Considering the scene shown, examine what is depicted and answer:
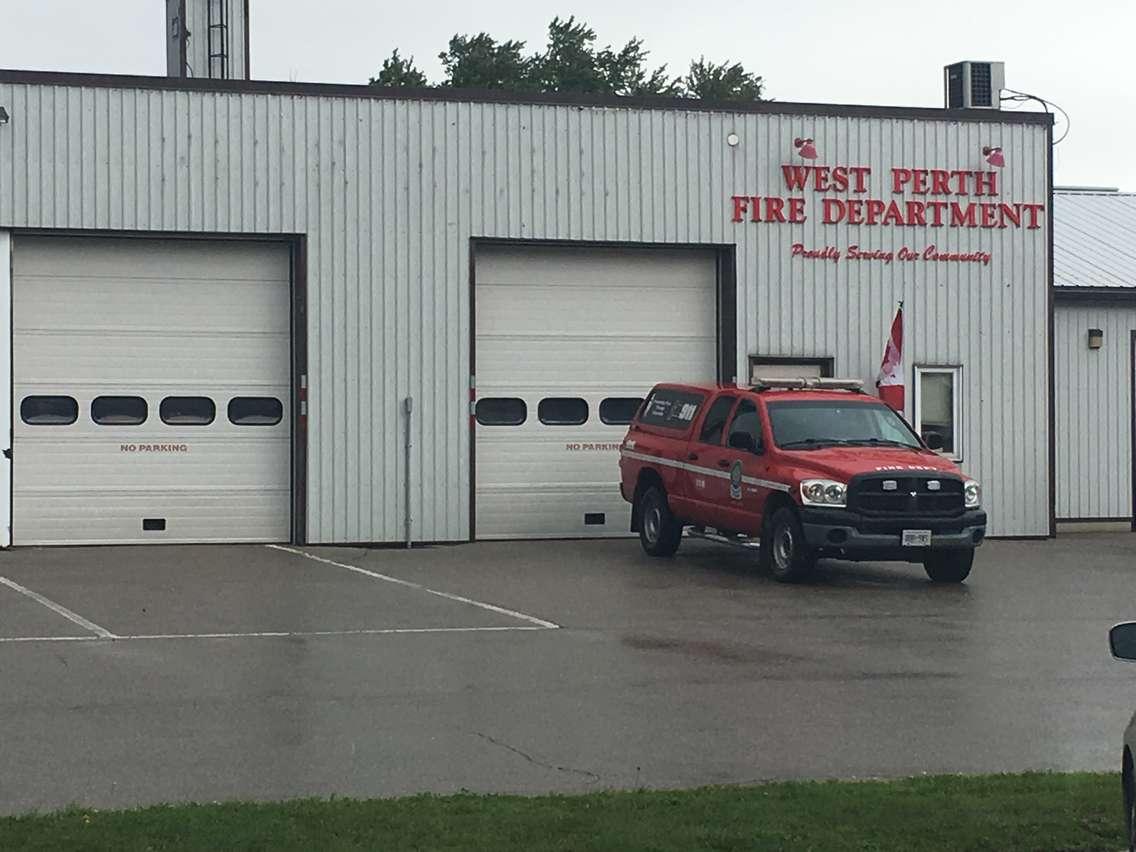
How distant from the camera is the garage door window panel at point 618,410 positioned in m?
25.6

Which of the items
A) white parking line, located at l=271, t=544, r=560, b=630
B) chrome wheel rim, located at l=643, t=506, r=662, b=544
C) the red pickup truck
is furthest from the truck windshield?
white parking line, located at l=271, t=544, r=560, b=630

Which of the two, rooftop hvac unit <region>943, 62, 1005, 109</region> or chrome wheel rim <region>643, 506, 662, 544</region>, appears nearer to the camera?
chrome wheel rim <region>643, 506, 662, 544</region>

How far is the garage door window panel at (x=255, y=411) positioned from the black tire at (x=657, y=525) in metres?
4.82

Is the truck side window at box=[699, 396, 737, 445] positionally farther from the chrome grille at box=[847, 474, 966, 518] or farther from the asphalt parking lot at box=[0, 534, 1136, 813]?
the chrome grille at box=[847, 474, 966, 518]

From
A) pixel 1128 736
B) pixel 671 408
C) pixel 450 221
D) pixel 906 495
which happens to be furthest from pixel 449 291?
pixel 1128 736

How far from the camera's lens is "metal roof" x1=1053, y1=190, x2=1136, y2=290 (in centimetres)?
2875

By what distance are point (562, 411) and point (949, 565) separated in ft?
22.6

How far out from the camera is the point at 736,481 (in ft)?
66.9

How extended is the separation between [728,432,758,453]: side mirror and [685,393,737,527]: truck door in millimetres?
203

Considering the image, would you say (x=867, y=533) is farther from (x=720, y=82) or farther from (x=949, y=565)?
(x=720, y=82)

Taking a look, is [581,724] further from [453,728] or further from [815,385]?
[815,385]

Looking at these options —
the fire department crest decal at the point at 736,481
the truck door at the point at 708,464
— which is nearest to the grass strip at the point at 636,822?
the fire department crest decal at the point at 736,481

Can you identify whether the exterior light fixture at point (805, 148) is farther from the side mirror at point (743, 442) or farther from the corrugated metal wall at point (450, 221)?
the side mirror at point (743, 442)

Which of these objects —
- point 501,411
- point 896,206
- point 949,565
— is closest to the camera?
point 949,565
